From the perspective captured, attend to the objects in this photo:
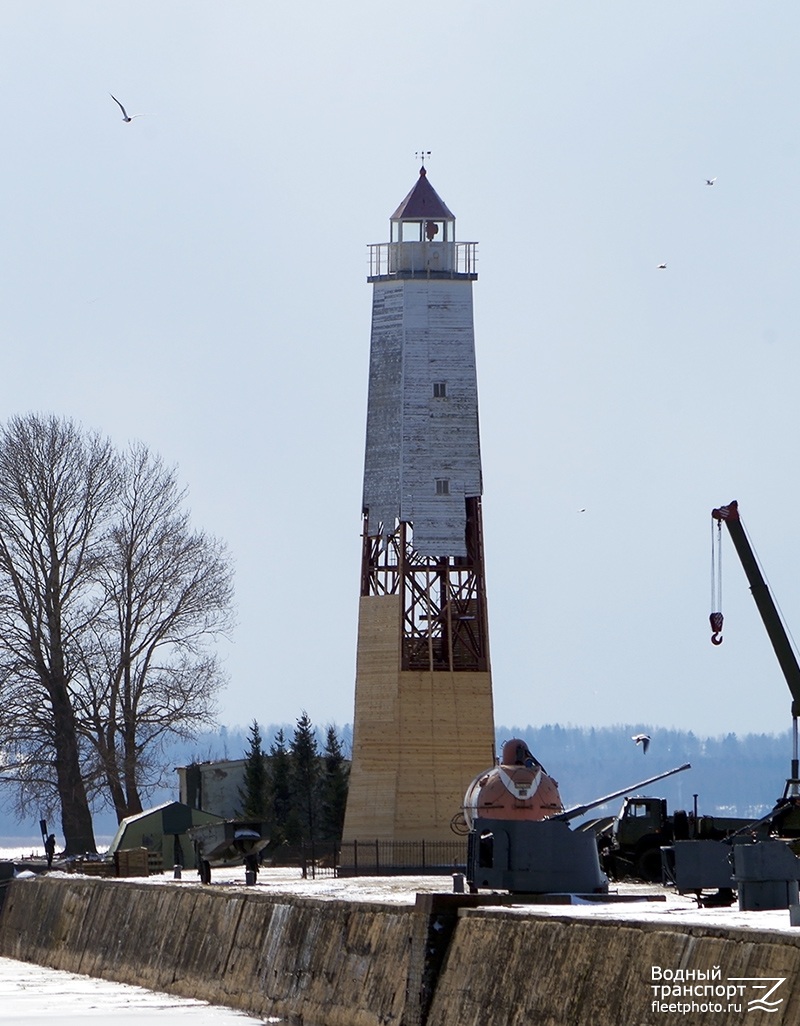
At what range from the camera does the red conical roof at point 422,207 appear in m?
65.7

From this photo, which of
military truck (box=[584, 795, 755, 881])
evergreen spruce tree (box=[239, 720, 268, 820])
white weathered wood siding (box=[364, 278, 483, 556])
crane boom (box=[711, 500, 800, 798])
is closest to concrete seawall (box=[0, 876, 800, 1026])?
military truck (box=[584, 795, 755, 881])

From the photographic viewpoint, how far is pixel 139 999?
92.0ft

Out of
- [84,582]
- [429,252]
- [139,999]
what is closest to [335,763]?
[84,582]

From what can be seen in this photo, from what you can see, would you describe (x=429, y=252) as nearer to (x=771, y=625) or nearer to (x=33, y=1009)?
(x=771, y=625)

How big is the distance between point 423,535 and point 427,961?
1648 inches

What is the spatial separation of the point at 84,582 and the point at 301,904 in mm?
41010

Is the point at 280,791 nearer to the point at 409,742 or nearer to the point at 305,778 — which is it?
the point at 305,778

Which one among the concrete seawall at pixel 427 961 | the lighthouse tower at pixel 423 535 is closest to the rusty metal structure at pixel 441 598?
the lighthouse tower at pixel 423 535

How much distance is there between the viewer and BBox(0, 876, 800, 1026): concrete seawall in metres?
17.5

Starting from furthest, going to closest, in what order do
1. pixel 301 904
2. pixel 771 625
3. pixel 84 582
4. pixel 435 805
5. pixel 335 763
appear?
1. pixel 335 763
2. pixel 84 582
3. pixel 435 805
4. pixel 771 625
5. pixel 301 904

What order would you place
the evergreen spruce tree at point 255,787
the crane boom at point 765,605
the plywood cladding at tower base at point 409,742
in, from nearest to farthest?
the crane boom at point 765,605, the plywood cladding at tower base at point 409,742, the evergreen spruce tree at point 255,787

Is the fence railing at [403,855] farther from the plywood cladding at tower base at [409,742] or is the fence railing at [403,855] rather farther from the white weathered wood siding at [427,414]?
the white weathered wood siding at [427,414]

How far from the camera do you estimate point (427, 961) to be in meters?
22.1

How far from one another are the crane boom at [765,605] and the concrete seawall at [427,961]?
75.4 ft
